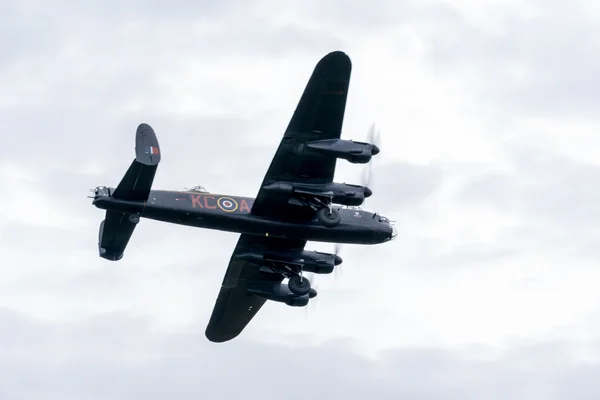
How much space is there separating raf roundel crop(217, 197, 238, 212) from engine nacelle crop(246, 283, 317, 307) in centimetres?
666

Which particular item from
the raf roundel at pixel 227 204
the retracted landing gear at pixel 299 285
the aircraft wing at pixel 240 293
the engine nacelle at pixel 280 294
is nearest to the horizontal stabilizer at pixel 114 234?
the raf roundel at pixel 227 204

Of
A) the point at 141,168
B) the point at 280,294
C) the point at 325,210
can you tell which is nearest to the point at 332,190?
the point at 325,210

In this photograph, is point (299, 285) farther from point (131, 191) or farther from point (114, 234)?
point (131, 191)

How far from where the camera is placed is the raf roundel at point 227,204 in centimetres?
5576

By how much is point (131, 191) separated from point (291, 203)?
7134 mm

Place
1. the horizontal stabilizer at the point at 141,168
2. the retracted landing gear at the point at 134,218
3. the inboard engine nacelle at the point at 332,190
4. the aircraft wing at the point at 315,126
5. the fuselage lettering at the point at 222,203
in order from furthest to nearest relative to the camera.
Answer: the fuselage lettering at the point at 222,203, the inboard engine nacelle at the point at 332,190, the retracted landing gear at the point at 134,218, the aircraft wing at the point at 315,126, the horizontal stabilizer at the point at 141,168

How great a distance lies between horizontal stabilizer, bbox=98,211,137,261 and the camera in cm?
5403

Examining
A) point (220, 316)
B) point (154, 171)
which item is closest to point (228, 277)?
point (220, 316)

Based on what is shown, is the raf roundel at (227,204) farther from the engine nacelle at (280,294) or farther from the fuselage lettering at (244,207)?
the engine nacelle at (280,294)

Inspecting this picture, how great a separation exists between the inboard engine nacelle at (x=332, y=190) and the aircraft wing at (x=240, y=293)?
587cm

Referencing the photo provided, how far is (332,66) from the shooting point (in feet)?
171

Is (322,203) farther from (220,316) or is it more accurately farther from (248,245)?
(220,316)

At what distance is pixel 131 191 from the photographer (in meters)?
53.1

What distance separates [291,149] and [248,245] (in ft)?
27.2
